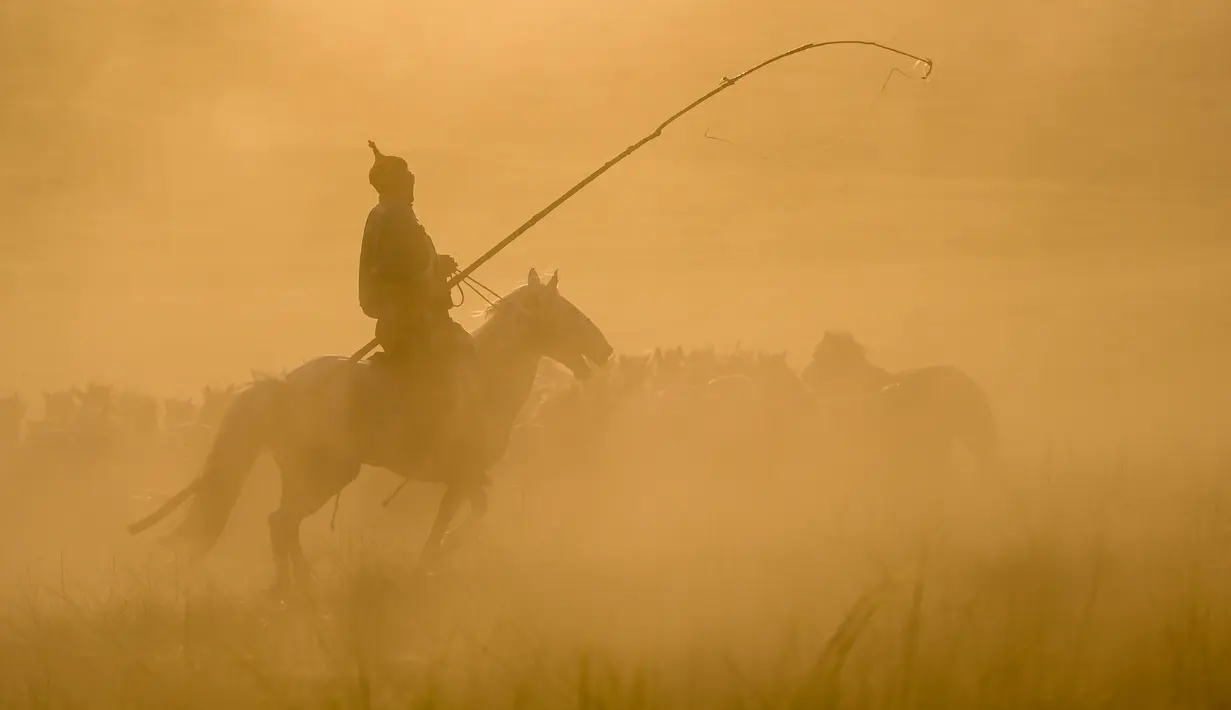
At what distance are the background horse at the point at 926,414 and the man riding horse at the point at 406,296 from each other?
1151 cm

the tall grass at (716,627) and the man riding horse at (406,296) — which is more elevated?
the man riding horse at (406,296)

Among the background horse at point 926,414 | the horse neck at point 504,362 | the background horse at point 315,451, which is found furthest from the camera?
the background horse at point 926,414

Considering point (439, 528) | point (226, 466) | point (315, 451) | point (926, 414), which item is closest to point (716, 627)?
point (439, 528)

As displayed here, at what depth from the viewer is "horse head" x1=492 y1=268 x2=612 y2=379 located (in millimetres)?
9797

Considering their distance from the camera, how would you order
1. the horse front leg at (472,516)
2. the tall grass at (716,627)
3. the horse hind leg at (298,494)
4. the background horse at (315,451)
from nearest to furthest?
the tall grass at (716,627) < the horse hind leg at (298,494) < the background horse at (315,451) < the horse front leg at (472,516)

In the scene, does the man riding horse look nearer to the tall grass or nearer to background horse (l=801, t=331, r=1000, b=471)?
the tall grass

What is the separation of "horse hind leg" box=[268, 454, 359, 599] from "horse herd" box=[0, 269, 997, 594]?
0.01 metres

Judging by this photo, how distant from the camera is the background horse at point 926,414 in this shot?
19.0m

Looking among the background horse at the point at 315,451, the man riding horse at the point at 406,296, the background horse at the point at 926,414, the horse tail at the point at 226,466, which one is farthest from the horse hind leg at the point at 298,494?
the background horse at the point at 926,414

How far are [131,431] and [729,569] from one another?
22580mm

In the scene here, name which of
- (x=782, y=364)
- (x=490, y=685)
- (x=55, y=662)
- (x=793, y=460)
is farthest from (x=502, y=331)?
(x=782, y=364)

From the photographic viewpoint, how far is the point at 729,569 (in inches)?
310

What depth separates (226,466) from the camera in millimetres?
9055

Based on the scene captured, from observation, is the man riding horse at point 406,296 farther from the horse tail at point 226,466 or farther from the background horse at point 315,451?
the horse tail at point 226,466
